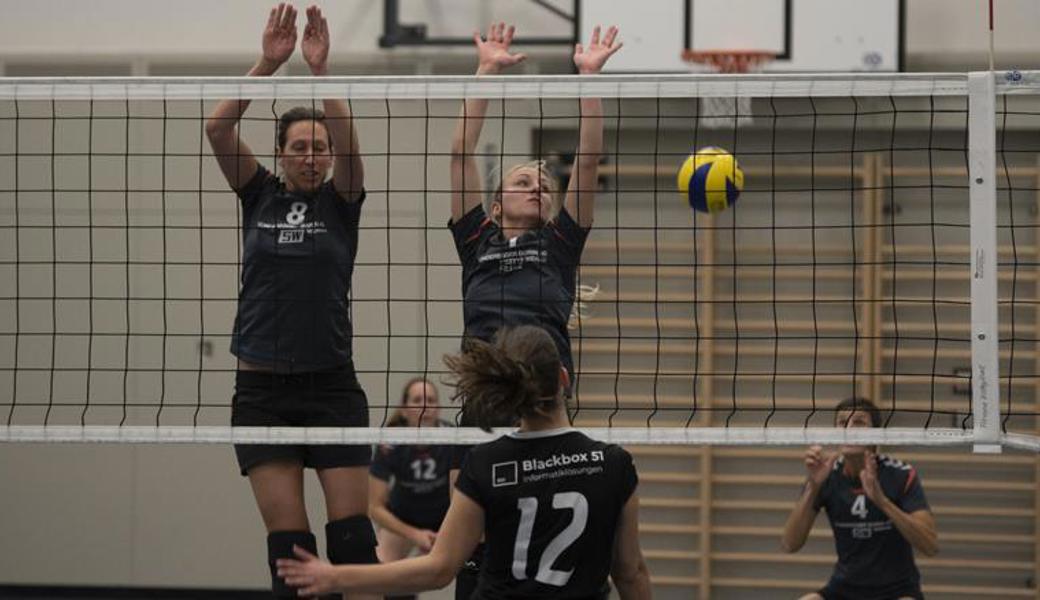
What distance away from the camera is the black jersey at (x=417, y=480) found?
8.25 m

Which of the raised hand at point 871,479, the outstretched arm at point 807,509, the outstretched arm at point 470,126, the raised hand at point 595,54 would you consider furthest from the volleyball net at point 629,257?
the raised hand at point 595,54

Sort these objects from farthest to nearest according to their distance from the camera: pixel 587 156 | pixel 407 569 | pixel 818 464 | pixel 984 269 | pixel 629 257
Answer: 1. pixel 629 257
2. pixel 818 464
3. pixel 587 156
4. pixel 984 269
5. pixel 407 569

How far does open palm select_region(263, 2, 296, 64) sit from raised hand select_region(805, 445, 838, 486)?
3.35m

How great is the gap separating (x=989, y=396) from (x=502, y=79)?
1693mm

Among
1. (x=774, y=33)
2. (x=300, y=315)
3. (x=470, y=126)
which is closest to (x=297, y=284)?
(x=300, y=315)

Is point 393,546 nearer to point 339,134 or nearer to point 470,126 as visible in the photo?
point 470,126

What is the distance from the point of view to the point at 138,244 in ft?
33.6

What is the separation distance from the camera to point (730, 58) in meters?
8.88

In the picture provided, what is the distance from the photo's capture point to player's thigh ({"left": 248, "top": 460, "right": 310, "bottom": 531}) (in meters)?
4.77

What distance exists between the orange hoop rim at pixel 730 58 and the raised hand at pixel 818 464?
2.38 metres

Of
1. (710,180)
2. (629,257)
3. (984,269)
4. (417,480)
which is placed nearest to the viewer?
(984,269)

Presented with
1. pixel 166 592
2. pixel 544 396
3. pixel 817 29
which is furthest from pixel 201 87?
pixel 166 592

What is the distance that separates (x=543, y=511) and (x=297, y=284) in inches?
53.7

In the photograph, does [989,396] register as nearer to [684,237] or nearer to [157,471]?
[684,237]
